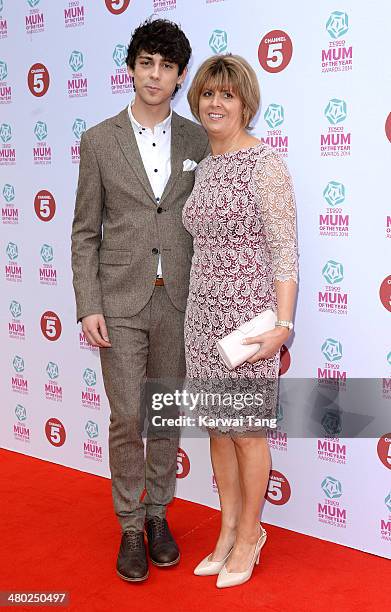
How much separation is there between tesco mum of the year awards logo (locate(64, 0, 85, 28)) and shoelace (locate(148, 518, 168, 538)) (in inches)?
82.5

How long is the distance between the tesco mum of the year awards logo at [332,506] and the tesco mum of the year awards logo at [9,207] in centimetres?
194

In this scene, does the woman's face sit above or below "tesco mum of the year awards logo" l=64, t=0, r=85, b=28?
below

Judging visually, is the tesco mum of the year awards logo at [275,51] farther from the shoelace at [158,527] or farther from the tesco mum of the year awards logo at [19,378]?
the tesco mum of the year awards logo at [19,378]

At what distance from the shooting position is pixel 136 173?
240 cm

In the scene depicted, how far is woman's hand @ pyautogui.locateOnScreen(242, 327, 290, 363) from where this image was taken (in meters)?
2.19

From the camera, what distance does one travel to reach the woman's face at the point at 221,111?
7.25 feet

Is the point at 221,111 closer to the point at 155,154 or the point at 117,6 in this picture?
the point at 155,154

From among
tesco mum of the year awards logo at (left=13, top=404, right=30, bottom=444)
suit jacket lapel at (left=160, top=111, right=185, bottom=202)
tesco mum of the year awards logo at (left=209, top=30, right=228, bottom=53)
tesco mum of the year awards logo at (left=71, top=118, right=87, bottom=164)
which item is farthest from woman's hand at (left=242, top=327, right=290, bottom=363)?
tesco mum of the year awards logo at (left=13, top=404, right=30, bottom=444)

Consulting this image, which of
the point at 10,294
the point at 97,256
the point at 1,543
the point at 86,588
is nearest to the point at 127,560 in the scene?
the point at 86,588

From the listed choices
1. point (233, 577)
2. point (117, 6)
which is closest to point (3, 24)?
point (117, 6)

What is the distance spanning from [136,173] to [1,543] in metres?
1.50

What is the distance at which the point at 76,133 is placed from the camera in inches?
129

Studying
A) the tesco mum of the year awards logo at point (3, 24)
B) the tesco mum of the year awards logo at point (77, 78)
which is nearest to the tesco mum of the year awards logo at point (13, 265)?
the tesco mum of the year awards logo at point (77, 78)

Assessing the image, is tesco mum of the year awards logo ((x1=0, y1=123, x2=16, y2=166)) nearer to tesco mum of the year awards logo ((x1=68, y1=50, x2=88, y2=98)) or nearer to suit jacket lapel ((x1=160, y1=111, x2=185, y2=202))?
tesco mum of the year awards logo ((x1=68, y1=50, x2=88, y2=98))
